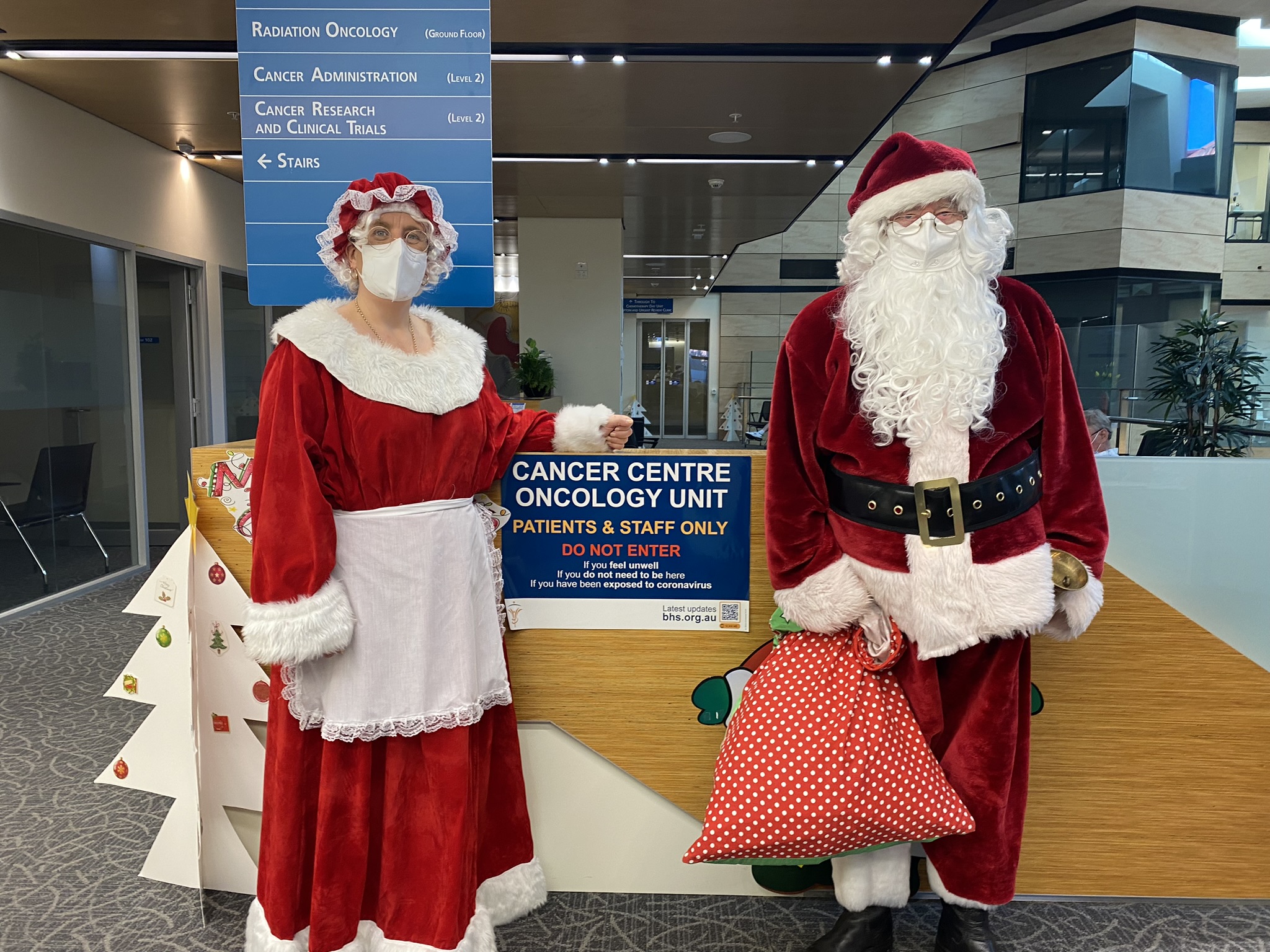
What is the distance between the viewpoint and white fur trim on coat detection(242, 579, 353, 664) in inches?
60.6

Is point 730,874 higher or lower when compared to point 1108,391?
lower

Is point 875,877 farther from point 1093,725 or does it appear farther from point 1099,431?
point 1099,431

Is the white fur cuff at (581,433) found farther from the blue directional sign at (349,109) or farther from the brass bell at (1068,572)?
the brass bell at (1068,572)

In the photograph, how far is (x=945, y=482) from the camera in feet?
5.19

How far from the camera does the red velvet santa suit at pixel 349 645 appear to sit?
5.20 ft

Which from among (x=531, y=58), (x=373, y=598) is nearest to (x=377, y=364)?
(x=373, y=598)

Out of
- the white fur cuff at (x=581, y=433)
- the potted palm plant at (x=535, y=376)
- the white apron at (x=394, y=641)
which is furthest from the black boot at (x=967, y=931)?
the potted palm plant at (x=535, y=376)

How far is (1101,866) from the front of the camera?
2137mm

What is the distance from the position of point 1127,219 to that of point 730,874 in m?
12.3

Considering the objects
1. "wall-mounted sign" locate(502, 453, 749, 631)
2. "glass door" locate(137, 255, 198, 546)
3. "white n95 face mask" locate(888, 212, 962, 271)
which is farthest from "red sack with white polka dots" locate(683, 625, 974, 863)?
"glass door" locate(137, 255, 198, 546)

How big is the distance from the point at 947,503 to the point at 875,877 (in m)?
0.86

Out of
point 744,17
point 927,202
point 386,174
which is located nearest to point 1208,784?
point 927,202

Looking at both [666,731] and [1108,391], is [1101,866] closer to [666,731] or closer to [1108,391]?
[666,731]

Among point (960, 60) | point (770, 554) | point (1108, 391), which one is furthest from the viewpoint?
point (960, 60)
